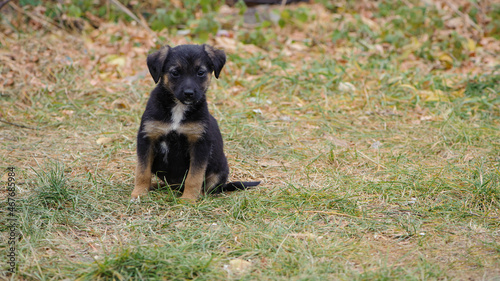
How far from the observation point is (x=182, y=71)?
4.30 metres

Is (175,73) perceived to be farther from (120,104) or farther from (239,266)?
(120,104)

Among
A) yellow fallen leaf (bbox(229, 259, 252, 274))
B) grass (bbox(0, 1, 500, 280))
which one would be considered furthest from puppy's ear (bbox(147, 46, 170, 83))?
yellow fallen leaf (bbox(229, 259, 252, 274))

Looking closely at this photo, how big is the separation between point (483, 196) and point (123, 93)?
489cm

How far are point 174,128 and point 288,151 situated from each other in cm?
185

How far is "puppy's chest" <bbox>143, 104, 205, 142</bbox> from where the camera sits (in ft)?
13.9

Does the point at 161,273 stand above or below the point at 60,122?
above

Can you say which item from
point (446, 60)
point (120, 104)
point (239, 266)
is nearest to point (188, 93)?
point (239, 266)

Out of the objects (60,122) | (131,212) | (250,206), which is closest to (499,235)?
(250,206)

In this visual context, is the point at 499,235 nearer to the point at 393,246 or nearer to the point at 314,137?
the point at 393,246

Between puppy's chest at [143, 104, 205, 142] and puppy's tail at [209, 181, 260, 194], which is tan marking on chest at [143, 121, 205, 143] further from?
puppy's tail at [209, 181, 260, 194]

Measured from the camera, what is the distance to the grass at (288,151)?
10.8 feet

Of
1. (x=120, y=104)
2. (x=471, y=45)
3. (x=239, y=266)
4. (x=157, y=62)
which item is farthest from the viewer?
(x=471, y=45)

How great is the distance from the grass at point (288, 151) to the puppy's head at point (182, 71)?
0.93 metres

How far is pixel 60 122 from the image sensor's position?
6387mm
